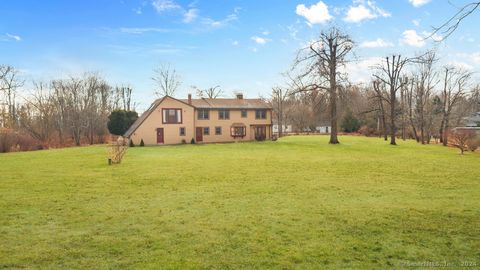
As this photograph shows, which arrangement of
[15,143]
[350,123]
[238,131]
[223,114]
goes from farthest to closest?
[350,123] < [238,131] < [223,114] < [15,143]

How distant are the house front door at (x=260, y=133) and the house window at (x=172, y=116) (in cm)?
1056

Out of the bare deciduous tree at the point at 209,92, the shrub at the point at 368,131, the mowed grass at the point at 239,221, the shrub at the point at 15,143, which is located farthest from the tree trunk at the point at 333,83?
the bare deciduous tree at the point at 209,92

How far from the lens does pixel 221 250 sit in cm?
615

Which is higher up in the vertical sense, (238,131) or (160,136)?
(238,131)

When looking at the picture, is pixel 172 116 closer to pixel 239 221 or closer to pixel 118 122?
pixel 118 122

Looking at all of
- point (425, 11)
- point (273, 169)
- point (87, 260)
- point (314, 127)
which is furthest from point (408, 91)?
point (87, 260)

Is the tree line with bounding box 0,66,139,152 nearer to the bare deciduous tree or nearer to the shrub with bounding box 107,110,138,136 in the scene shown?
the shrub with bounding box 107,110,138,136

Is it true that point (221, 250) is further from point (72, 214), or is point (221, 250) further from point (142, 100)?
point (142, 100)

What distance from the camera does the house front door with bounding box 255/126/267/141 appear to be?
150 ft

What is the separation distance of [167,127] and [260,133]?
12.6 meters

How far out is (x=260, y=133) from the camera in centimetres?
4631

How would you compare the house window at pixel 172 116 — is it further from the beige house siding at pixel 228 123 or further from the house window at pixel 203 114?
the house window at pixel 203 114

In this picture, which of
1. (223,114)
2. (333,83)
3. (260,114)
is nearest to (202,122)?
(223,114)

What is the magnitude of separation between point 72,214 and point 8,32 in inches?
974
